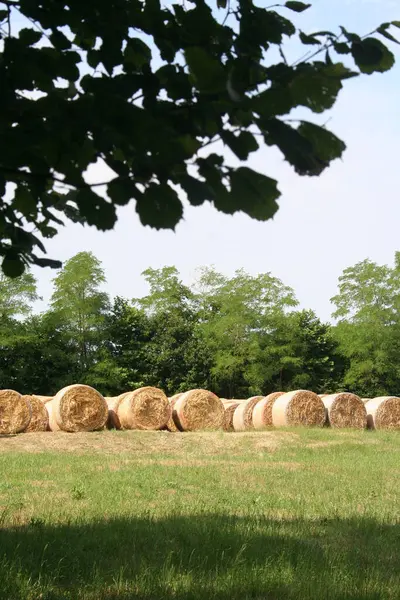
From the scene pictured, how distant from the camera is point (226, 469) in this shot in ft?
45.2

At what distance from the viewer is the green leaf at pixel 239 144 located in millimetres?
2730

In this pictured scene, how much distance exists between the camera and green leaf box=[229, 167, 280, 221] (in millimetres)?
2699

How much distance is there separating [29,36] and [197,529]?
5.41 m

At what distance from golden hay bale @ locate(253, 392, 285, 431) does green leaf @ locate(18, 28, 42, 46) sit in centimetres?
2627

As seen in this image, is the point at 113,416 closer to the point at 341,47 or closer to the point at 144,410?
the point at 144,410

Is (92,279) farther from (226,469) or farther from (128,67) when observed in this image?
(128,67)

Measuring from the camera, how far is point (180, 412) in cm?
2625

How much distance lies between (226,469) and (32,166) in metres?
11.8

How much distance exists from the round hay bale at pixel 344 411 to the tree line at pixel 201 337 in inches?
715

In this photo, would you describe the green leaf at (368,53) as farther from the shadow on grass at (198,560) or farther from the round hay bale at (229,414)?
the round hay bale at (229,414)

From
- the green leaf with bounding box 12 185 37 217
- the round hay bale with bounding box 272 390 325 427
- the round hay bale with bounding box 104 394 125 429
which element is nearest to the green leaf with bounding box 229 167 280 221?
the green leaf with bounding box 12 185 37 217

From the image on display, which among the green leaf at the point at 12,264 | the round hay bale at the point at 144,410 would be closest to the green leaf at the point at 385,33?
the green leaf at the point at 12,264

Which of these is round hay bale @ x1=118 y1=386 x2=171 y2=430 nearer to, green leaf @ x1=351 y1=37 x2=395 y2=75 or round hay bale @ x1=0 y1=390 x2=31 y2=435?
round hay bale @ x1=0 y1=390 x2=31 y2=435

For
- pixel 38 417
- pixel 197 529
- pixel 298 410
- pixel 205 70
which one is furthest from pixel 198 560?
pixel 298 410
